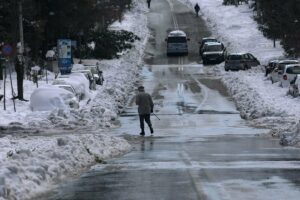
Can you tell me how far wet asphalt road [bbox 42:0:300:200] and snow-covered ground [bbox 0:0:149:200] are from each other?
0.46m

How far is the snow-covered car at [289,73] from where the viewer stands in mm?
41188

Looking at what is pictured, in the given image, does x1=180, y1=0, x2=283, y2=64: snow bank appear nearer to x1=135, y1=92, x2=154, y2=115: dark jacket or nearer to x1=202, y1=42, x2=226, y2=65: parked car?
x1=202, y1=42, x2=226, y2=65: parked car

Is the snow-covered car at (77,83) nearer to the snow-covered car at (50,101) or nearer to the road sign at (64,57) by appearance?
the snow-covered car at (50,101)

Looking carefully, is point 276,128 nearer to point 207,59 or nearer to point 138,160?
point 138,160

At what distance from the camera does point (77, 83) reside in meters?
35.5

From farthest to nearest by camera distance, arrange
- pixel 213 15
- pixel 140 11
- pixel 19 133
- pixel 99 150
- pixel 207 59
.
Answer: pixel 140 11, pixel 213 15, pixel 207 59, pixel 19 133, pixel 99 150

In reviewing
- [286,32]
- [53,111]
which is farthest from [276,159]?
[286,32]

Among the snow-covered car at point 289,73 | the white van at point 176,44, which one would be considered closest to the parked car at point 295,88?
the snow-covered car at point 289,73

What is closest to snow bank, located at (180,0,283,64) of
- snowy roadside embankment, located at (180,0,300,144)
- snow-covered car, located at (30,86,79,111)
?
snowy roadside embankment, located at (180,0,300,144)

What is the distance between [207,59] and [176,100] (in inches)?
935

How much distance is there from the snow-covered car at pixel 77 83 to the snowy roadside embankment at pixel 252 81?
780 cm

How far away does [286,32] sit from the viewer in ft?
163

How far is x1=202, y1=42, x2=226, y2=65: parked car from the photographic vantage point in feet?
204

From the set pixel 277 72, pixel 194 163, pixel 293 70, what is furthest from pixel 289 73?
pixel 194 163
